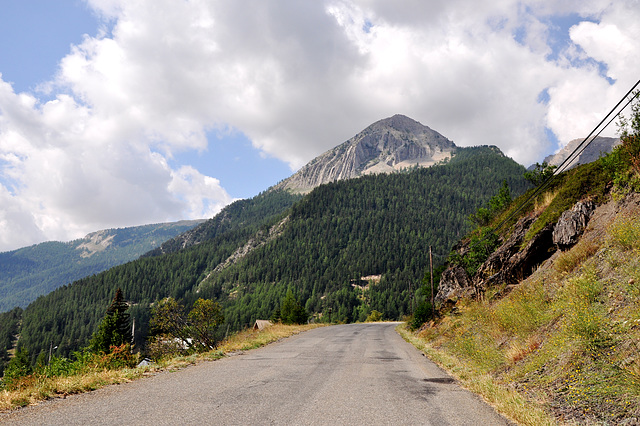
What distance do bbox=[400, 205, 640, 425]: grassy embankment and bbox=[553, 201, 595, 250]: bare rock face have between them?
2.93 meters

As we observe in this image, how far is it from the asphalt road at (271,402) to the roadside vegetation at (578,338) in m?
1.05

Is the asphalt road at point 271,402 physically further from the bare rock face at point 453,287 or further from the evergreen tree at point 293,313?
the evergreen tree at point 293,313

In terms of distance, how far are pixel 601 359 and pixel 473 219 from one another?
1621 inches

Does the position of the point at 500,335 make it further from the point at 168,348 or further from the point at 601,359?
the point at 168,348

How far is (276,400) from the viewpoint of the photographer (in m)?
6.60

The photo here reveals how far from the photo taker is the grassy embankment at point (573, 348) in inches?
217

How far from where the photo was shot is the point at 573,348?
713cm

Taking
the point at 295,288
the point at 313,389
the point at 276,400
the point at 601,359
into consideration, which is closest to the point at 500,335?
the point at 601,359

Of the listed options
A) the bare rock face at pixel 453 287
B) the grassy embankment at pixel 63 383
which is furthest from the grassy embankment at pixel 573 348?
the bare rock face at pixel 453 287

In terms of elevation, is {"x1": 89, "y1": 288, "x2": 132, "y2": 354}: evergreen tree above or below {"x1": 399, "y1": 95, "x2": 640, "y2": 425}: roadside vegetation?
below

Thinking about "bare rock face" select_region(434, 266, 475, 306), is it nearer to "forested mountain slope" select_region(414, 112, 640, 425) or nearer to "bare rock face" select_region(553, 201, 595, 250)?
"forested mountain slope" select_region(414, 112, 640, 425)

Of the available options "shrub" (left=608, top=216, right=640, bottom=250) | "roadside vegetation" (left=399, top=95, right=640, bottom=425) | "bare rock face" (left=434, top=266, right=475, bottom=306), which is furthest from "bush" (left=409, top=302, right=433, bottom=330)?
"shrub" (left=608, top=216, right=640, bottom=250)

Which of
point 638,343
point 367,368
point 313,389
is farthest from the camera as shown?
point 367,368

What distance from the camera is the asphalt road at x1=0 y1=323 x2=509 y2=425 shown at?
17.5ft
